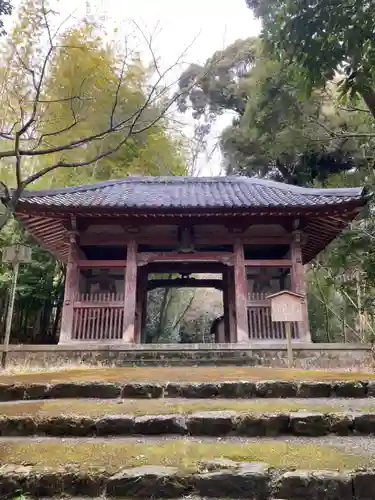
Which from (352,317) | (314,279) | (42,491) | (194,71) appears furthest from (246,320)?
(194,71)

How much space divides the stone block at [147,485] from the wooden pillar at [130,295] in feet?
20.9

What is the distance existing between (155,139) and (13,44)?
8677 millimetres

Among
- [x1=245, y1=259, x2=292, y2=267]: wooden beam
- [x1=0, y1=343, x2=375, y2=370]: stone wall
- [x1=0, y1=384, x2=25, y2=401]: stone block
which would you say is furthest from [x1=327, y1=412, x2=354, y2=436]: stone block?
[x1=245, y1=259, x2=292, y2=267]: wooden beam

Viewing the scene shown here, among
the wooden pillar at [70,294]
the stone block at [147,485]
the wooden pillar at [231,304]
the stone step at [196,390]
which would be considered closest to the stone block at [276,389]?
the stone step at [196,390]

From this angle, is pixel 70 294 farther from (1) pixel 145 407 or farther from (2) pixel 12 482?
(2) pixel 12 482

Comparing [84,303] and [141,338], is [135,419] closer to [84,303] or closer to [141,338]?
[84,303]

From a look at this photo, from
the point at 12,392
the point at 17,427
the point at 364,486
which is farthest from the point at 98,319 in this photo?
the point at 364,486

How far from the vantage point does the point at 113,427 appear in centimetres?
320

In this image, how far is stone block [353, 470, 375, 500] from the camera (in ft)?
7.56

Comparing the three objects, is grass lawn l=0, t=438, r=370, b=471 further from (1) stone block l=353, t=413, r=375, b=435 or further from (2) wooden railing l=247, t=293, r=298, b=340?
(2) wooden railing l=247, t=293, r=298, b=340

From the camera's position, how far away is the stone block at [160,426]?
3191mm

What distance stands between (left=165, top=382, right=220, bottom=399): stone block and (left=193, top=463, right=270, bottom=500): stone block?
1711 mm

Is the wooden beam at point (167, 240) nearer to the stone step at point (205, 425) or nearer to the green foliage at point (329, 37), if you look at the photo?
the green foliage at point (329, 37)

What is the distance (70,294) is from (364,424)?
7012 millimetres
